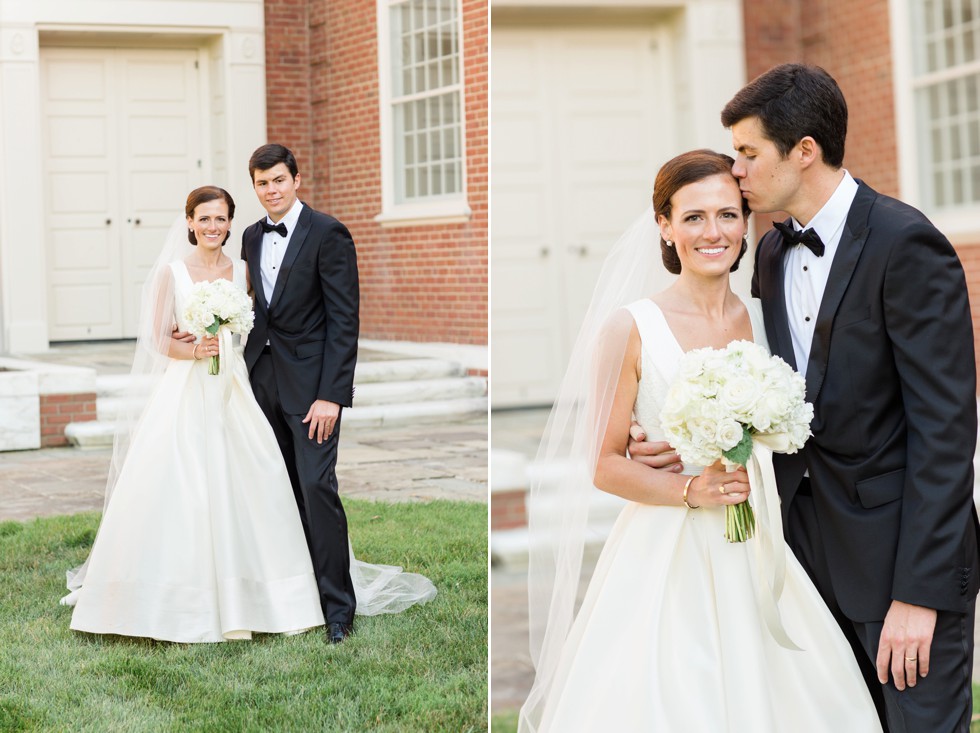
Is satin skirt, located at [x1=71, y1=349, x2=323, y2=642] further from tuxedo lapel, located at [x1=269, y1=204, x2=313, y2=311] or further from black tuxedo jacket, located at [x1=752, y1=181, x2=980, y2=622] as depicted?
black tuxedo jacket, located at [x1=752, y1=181, x2=980, y2=622]

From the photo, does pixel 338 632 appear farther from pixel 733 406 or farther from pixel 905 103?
pixel 905 103

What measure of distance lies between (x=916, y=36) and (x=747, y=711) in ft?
23.4

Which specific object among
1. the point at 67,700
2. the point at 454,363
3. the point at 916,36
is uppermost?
the point at 916,36

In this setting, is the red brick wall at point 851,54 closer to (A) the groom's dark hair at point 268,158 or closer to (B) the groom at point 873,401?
(A) the groom's dark hair at point 268,158

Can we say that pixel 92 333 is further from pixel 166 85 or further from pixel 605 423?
pixel 605 423

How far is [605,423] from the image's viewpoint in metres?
2.42

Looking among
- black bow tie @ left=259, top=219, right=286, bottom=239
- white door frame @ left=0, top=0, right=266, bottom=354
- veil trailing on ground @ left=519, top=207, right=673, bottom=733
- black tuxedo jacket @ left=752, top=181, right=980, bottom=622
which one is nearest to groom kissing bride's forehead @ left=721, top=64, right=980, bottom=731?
black tuxedo jacket @ left=752, top=181, right=980, bottom=622

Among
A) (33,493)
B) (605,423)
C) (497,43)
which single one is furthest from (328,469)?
(497,43)

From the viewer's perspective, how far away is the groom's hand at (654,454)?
93.7 inches

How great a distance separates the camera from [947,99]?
26.6ft

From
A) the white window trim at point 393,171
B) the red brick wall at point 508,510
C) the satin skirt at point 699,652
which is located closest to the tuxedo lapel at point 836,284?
the satin skirt at point 699,652

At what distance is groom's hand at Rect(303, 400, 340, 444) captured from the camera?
381cm

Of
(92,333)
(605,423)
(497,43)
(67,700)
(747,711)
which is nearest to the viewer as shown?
(747,711)

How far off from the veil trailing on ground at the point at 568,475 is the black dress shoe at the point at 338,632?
1189 mm
